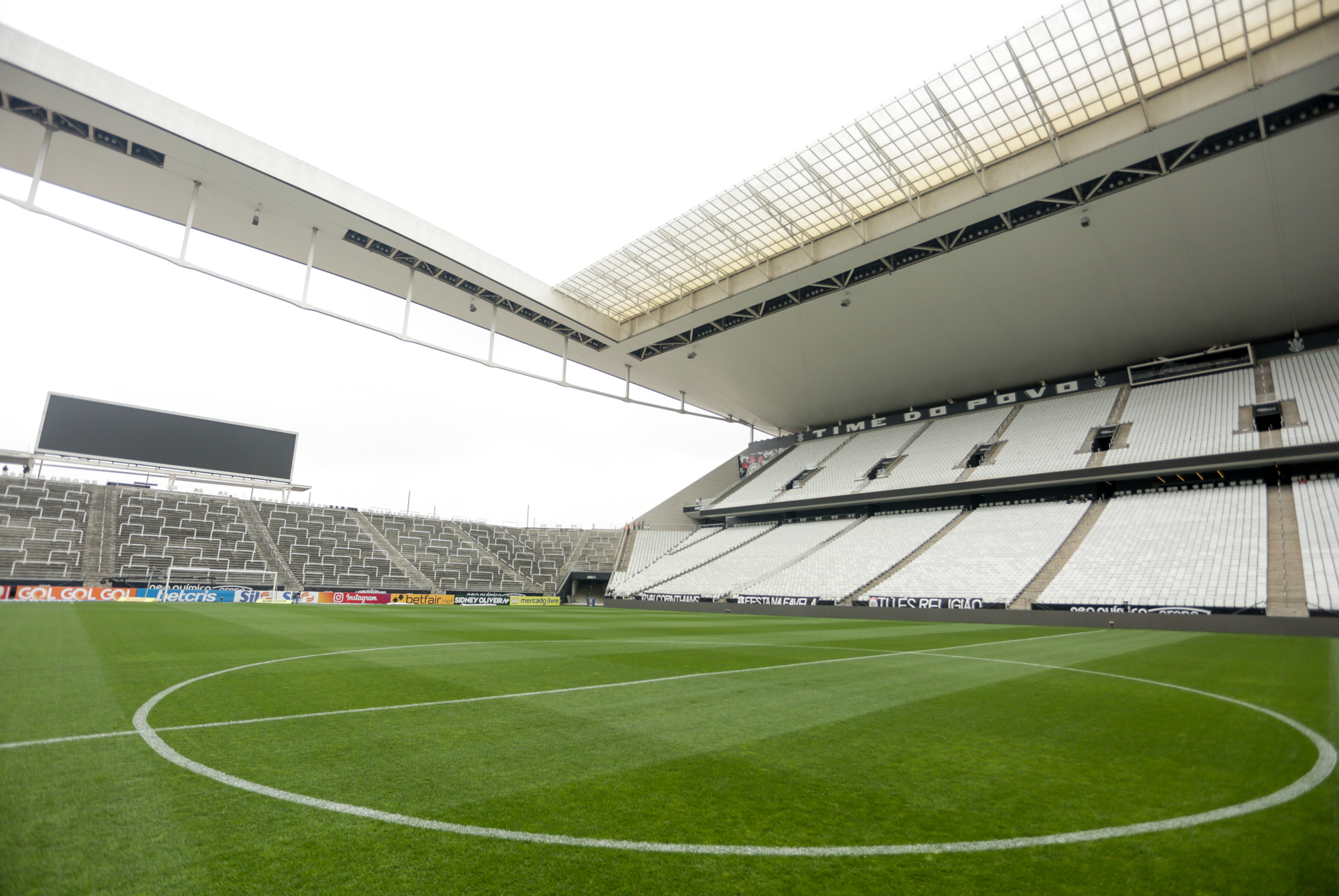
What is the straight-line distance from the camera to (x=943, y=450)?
35375 millimetres

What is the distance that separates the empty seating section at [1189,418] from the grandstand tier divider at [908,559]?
7.24m

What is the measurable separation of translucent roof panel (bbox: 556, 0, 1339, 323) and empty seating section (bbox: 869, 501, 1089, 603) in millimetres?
15519

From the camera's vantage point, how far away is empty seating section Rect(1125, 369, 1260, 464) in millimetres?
25078

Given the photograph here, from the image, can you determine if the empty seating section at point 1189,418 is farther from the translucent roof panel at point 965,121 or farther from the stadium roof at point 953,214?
the translucent roof panel at point 965,121

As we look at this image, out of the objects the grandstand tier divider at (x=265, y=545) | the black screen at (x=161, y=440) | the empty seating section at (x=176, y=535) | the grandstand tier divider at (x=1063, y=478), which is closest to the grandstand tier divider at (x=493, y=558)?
the grandstand tier divider at (x=265, y=545)

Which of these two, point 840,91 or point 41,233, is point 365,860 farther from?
point 41,233

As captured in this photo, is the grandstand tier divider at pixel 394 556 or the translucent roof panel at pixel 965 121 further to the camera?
the grandstand tier divider at pixel 394 556

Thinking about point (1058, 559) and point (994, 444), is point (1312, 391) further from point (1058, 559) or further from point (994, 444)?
point (1058, 559)

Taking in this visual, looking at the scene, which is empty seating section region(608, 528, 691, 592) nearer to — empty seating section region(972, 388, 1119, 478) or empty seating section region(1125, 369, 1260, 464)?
empty seating section region(972, 388, 1119, 478)

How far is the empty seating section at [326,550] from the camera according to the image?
3675 centimetres

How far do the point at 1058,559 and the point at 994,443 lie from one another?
10.9 m

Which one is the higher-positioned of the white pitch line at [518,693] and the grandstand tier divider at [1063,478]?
the grandstand tier divider at [1063,478]

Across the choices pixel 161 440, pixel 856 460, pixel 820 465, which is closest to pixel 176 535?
pixel 161 440

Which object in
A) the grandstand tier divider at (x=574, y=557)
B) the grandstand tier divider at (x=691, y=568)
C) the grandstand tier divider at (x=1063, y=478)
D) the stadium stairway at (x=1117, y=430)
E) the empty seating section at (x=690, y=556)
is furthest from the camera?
the grandstand tier divider at (x=574, y=557)
